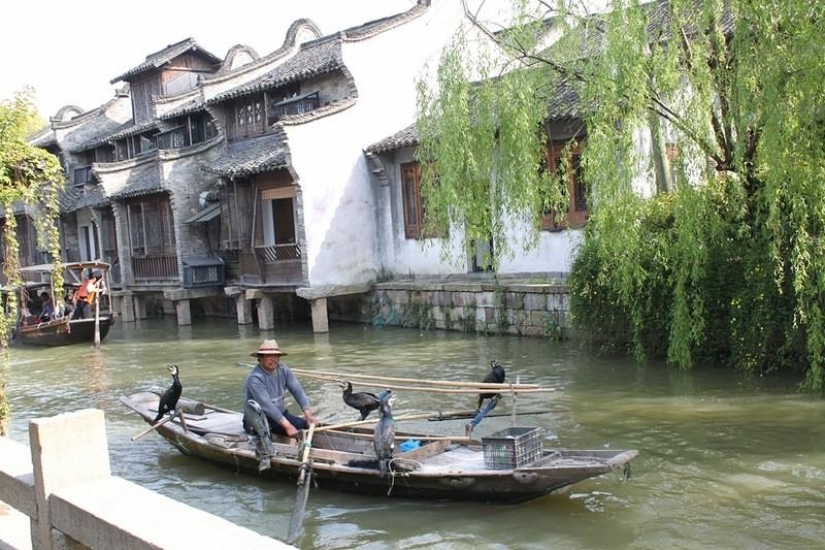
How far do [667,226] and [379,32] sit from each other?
10.5 m

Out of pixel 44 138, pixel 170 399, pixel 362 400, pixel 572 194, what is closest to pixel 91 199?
pixel 44 138

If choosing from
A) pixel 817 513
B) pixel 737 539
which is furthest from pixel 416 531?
pixel 817 513

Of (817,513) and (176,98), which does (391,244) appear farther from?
(817,513)

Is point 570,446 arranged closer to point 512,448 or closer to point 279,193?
point 512,448

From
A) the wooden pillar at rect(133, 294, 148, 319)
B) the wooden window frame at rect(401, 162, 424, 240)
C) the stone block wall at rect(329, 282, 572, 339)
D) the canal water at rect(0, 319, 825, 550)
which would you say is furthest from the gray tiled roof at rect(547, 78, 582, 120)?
the wooden pillar at rect(133, 294, 148, 319)

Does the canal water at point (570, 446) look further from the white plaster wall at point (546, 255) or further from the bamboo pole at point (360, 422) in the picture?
the white plaster wall at point (546, 255)

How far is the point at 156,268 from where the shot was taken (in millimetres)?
25750

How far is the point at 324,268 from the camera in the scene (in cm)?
1984

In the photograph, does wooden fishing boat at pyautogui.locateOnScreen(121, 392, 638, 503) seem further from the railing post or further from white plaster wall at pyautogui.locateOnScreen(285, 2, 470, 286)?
white plaster wall at pyautogui.locateOnScreen(285, 2, 470, 286)

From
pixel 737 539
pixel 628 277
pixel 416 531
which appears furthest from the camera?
pixel 628 277

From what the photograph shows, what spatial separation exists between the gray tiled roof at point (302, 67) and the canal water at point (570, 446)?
299 inches

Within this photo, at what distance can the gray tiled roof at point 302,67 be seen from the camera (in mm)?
20703

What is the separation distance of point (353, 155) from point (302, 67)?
3724 millimetres

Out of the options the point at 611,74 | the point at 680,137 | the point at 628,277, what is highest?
the point at 611,74
